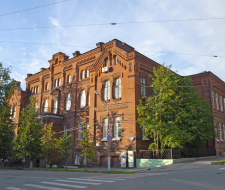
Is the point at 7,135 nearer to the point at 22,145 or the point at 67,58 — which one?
the point at 22,145

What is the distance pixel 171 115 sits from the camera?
72.5ft

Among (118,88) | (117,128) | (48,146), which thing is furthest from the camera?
(48,146)

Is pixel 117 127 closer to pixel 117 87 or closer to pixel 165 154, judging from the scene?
pixel 117 87

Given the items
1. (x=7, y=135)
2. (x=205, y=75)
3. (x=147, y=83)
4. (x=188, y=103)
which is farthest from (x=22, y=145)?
(x=205, y=75)

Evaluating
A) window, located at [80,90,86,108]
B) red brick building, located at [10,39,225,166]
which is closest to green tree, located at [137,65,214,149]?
red brick building, located at [10,39,225,166]

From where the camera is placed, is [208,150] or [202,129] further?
[208,150]

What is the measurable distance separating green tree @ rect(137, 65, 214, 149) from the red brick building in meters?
1.65

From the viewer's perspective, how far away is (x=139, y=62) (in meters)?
24.2

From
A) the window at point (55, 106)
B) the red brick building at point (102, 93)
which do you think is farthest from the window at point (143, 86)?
the window at point (55, 106)

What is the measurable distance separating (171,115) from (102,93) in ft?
28.5

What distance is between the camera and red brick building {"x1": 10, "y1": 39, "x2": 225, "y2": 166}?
75.4ft

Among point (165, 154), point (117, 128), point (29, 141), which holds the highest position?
point (117, 128)

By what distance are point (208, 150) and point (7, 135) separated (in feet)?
88.5

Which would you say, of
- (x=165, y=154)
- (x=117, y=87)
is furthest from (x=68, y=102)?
(x=165, y=154)
